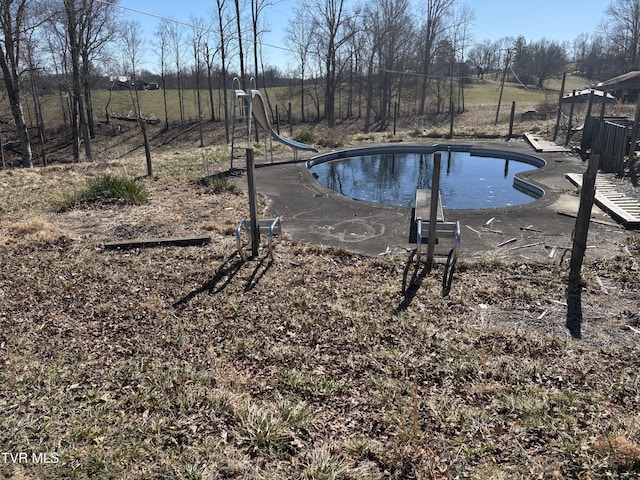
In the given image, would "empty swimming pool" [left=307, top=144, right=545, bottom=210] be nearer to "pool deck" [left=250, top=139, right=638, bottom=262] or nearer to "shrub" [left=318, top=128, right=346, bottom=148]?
"shrub" [left=318, top=128, right=346, bottom=148]

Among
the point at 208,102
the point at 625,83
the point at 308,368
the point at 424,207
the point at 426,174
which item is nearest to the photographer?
the point at 308,368

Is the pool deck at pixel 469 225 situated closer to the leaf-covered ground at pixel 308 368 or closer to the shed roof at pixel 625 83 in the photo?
the leaf-covered ground at pixel 308 368

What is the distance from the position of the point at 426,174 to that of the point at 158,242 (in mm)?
11829

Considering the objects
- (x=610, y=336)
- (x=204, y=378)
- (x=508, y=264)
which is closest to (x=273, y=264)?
(x=204, y=378)

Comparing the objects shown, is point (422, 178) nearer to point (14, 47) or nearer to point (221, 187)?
point (221, 187)

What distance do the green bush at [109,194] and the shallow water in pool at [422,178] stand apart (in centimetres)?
603

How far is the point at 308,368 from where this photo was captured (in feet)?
14.7

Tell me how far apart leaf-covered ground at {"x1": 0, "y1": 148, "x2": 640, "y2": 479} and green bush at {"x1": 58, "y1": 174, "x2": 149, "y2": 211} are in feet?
10.5

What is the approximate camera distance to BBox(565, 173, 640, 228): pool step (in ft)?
29.0

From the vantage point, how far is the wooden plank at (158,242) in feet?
26.0

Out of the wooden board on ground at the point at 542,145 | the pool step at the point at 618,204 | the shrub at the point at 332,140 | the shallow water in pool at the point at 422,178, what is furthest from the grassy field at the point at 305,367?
the shrub at the point at 332,140

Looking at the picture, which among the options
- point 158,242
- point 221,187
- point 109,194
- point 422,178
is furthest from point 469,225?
point 109,194

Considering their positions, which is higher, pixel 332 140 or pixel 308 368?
pixel 332 140

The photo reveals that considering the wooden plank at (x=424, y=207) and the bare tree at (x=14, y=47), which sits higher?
the bare tree at (x=14, y=47)
